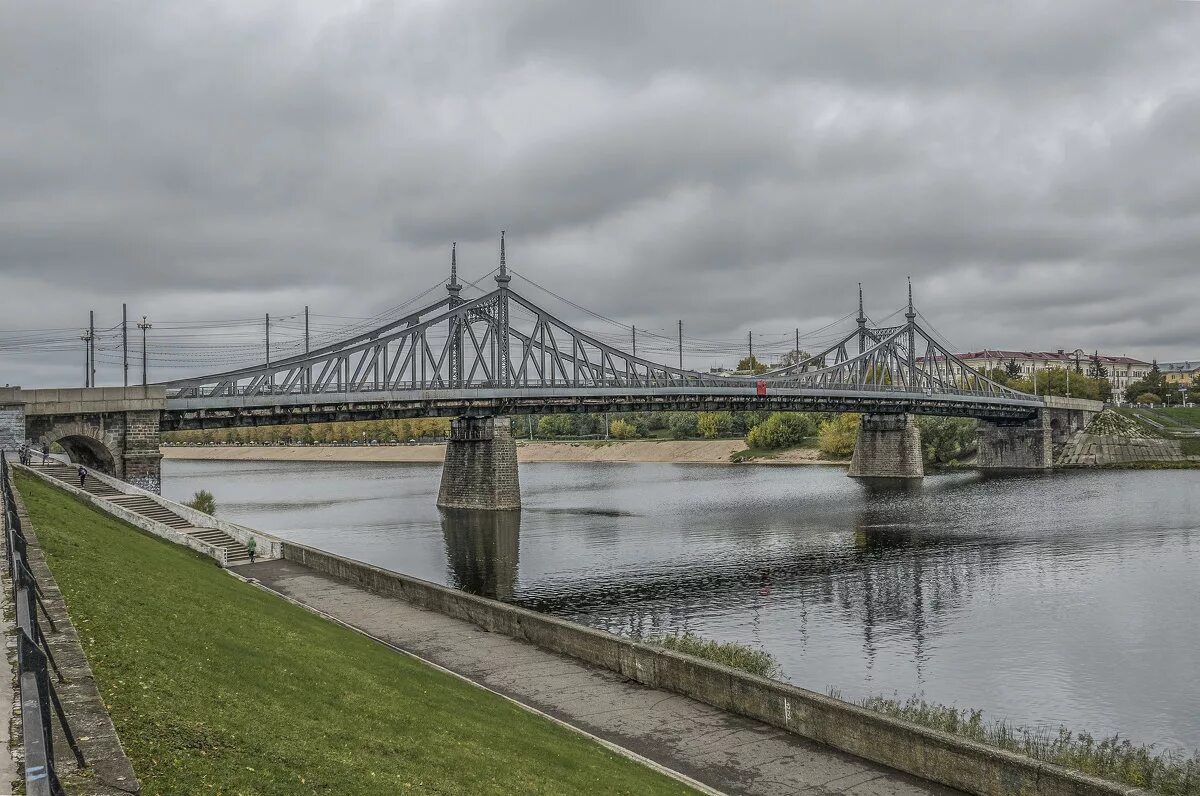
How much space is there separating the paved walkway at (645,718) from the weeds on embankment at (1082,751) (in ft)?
6.61

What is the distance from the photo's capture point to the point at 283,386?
60.6 m

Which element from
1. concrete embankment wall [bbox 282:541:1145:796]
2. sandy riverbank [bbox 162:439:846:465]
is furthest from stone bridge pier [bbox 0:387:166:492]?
sandy riverbank [bbox 162:439:846:465]

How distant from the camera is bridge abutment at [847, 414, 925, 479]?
93.5 metres

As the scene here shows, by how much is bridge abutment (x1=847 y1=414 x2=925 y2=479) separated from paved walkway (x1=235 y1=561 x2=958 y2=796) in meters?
77.3

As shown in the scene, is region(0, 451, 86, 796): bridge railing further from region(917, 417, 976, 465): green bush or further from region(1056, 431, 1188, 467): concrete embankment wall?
region(917, 417, 976, 465): green bush

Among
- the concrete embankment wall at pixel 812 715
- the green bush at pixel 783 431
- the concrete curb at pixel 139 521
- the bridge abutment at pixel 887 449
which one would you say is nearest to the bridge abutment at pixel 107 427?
the concrete curb at pixel 139 521

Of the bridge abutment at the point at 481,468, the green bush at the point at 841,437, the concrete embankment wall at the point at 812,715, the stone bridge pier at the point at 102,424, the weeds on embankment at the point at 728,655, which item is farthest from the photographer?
the green bush at the point at 841,437

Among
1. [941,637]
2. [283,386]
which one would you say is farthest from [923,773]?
[283,386]

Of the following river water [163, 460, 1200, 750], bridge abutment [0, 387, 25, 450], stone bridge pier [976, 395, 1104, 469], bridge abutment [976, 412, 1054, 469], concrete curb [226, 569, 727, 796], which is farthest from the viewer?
stone bridge pier [976, 395, 1104, 469]

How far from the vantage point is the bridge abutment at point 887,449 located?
93500 millimetres

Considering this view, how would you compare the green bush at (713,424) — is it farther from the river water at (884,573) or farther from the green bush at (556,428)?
the river water at (884,573)

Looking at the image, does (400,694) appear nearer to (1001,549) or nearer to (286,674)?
(286,674)

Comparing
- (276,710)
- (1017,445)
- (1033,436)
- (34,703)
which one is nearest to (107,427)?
(276,710)

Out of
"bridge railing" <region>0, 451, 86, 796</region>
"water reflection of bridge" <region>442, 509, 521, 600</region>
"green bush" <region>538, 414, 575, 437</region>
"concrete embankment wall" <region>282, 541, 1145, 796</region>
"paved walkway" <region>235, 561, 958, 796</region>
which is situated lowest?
"water reflection of bridge" <region>442, 509, 521, 600</region>
